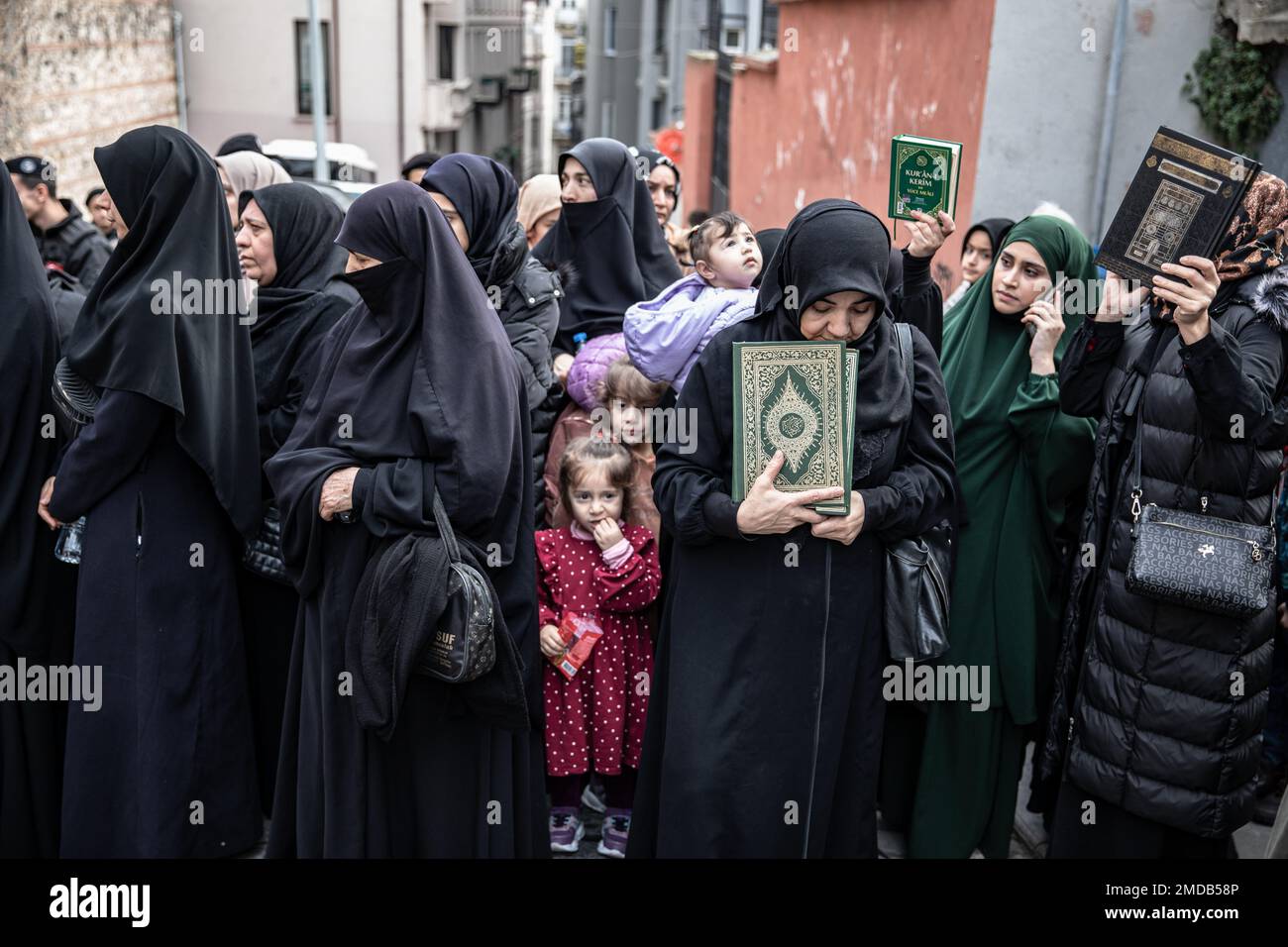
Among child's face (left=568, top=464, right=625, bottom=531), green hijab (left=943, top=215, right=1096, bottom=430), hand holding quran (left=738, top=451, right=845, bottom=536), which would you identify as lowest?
child's face (left=568, top=464, right=625, bottom=531)

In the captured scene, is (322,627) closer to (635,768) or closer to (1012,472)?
(635,768)

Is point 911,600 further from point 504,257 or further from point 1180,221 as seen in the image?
point 504,257

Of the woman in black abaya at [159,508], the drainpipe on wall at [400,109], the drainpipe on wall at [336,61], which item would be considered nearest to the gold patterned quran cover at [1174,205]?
the woman in black abaya at [159,508]

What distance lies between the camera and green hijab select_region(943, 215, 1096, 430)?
382 centimetres

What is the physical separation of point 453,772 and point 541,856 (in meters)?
0.45

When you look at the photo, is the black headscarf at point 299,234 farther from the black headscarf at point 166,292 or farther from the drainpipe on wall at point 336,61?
the drainpipe on wall at point 336,61

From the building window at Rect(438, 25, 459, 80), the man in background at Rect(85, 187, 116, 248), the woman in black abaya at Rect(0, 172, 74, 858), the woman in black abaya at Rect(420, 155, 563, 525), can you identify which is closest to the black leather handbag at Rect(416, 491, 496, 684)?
the woman in black abaya at Rect(420, 155, 563, 525)

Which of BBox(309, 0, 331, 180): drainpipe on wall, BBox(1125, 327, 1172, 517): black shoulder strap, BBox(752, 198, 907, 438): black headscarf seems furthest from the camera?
BBox(309, 0, 331, 180): drainpipe on wall

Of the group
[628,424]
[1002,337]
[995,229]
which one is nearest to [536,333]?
[628,424]

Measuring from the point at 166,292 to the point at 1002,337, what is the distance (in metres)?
2.59

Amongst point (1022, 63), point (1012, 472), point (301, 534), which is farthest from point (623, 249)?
point (1022, 63)

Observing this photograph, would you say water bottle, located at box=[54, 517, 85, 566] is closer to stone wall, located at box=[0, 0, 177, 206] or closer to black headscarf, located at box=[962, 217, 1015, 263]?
black headscarf, located at box=[962, 217, 1015, 263]

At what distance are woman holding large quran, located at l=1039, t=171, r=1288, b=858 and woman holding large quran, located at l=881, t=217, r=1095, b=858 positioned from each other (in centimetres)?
31

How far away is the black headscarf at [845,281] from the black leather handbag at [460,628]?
38.5 inches
